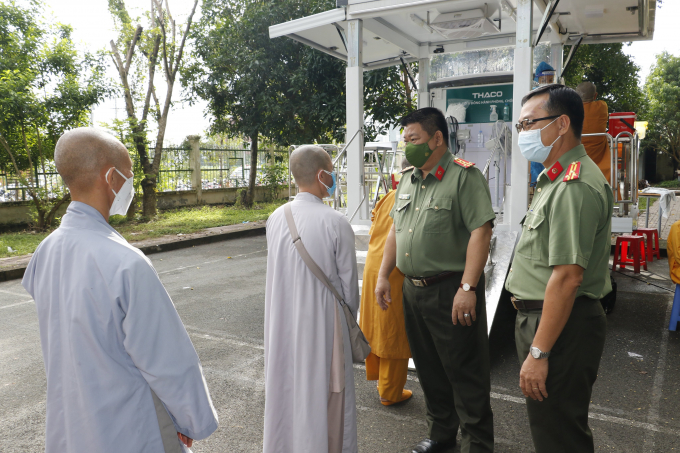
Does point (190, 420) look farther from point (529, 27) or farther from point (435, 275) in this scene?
point (529, 27)

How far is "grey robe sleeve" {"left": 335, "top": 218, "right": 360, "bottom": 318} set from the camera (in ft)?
8.39

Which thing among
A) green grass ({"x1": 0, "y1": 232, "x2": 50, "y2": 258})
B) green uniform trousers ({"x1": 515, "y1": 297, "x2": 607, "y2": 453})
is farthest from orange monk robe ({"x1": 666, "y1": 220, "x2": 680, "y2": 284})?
green grass ({"x1": 0, "y1": 232, "x2": 50, "y2": 258})

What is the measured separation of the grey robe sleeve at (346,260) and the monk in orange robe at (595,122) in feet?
14.3

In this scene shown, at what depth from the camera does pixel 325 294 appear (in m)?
2.54

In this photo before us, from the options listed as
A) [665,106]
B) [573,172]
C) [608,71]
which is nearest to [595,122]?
[573,172]

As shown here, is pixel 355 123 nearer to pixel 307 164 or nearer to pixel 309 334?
pixel 307 164

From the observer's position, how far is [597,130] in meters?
5.93

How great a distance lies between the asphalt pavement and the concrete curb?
1.25 metres

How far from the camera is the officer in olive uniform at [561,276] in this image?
1.95 meters

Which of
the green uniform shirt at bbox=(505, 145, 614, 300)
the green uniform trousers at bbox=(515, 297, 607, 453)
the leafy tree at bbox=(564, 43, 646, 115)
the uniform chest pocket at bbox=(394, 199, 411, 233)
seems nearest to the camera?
the green uniform shirt at bbox=(505, 145, 614, 300)

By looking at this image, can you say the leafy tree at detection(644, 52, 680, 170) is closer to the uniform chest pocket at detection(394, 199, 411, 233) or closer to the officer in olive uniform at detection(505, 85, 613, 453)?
the uniform chest pocket at detection(394, 199, 411, 233)

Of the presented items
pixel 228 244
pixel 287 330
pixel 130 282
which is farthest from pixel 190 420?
pixel 228 244

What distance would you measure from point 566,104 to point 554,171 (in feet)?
0.94

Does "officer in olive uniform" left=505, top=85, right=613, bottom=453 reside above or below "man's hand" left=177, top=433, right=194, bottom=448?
above
